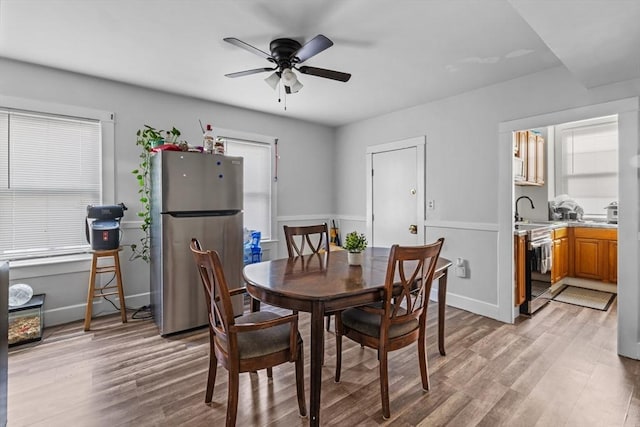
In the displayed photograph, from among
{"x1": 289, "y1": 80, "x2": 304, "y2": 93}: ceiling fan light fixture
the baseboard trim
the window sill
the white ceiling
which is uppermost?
the white ceiling

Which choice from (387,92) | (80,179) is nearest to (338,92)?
(387,92)

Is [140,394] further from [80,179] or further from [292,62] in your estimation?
[292,62]

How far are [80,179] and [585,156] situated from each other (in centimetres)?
668

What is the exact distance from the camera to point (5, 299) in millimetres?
1512

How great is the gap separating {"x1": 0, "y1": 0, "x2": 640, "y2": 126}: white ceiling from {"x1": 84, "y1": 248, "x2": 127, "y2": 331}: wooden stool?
180 cm

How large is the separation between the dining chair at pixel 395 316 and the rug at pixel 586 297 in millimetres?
2974

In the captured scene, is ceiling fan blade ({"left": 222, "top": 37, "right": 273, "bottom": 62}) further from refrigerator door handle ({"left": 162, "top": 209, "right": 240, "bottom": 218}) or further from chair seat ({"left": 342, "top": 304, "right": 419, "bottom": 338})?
chair seat ({"left": 342, "top": 304, "right": 419, "bottom": 338})

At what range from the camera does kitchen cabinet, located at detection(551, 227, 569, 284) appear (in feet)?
13.2

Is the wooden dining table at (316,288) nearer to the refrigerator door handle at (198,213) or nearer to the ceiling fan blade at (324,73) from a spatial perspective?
the refrigerator door handle at (198,213)

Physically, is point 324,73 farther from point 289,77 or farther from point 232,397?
point 232,397

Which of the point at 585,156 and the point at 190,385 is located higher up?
the point at 585,156

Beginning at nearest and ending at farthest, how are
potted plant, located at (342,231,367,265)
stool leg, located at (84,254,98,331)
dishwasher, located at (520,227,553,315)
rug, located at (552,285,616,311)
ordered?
1. potted plant, located at (342,231,367,265)
2. stool leg, located at (84,254,98,331)
3. dishwasher, located at (520,227,553,315)
4. rug, located at (552,285,616,311)

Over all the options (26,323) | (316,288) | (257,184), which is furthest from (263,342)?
(257,184)

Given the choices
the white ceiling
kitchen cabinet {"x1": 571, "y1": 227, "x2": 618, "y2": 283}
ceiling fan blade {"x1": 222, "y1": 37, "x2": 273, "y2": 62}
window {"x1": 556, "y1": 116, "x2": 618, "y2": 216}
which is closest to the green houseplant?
the white ceiling
